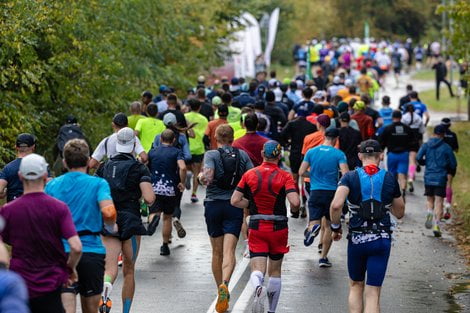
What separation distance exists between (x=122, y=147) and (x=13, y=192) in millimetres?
1560

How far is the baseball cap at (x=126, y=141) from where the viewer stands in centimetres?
1105

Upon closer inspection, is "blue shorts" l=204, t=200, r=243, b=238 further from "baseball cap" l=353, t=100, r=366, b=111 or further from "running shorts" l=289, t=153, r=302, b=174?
"baseball cap" l=353, t=100, r=366, b=111

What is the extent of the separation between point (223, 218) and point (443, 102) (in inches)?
1443

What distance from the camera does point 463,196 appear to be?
2356cm

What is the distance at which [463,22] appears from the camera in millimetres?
26953

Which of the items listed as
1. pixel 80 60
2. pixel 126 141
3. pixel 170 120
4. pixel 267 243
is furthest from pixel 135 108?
pixel 267 243

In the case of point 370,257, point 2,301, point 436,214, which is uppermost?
point 2,301

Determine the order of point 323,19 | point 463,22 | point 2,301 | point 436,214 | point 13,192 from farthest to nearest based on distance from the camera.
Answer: point 323,19
point 463,22
point 436,214
point 13,192
point 2,301

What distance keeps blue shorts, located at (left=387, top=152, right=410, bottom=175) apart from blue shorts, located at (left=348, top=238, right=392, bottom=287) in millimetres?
10681

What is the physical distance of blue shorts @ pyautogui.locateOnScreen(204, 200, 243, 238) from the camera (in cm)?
1233

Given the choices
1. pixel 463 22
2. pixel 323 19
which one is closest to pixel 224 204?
pixel 463 22

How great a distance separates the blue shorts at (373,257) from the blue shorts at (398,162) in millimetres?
10681

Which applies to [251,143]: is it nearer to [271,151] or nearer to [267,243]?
[271,151]

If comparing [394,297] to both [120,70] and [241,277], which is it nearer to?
[241,277]
